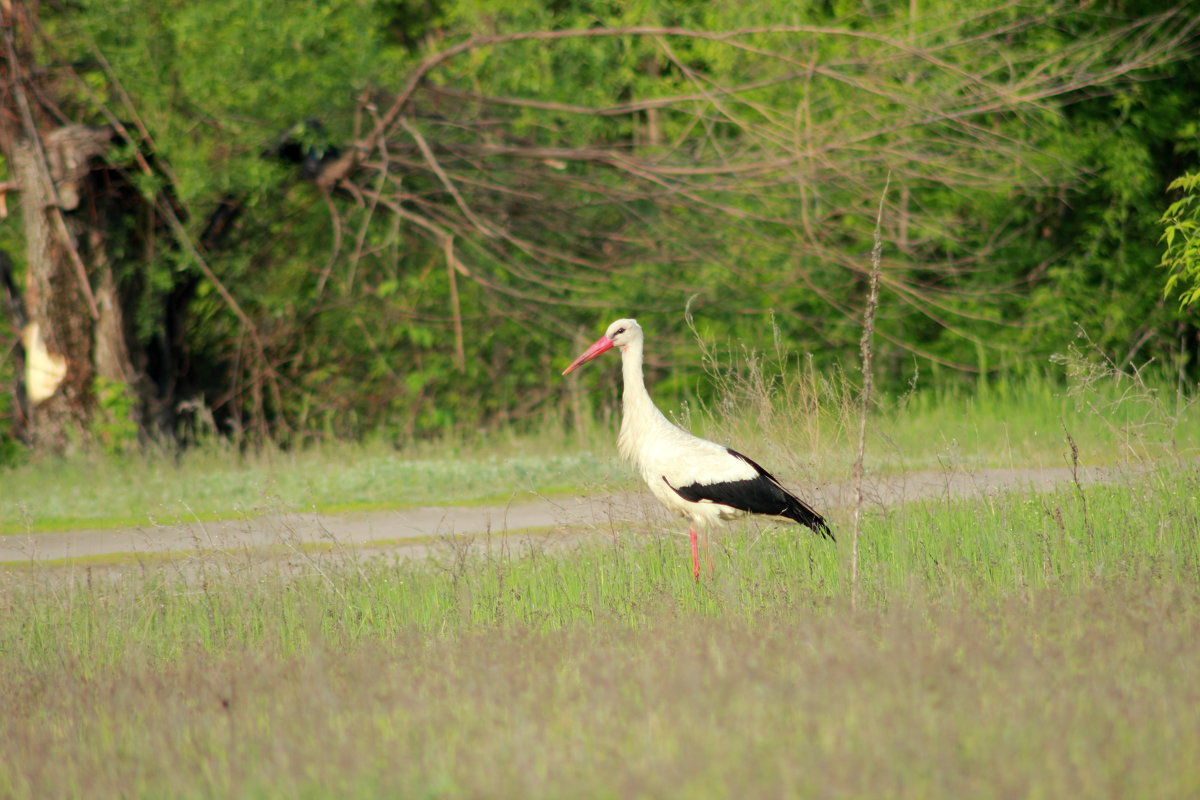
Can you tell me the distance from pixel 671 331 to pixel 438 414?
356 cm

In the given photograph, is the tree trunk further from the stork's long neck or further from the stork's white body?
the stork's white body

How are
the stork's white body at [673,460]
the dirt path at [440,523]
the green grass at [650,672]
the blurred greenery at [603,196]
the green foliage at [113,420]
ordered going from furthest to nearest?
the green foliage at [113,420] → the blurred greenery at [603,196] → the dirt path at [440,523] → the stork's white body at [673,460] → the green grass at [650,672]

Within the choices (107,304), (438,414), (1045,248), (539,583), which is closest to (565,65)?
(438,414)

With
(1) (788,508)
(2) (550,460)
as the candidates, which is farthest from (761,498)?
(2) (550,460)

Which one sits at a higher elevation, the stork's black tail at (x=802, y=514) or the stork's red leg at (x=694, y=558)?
the stork's black tail at (x=802, y=514)

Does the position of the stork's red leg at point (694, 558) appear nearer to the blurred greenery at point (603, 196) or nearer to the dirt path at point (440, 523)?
the dirt path at point (440, 523)

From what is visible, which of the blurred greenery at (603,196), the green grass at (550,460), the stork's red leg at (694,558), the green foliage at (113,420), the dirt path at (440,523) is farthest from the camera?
the green foliage at (113,420)

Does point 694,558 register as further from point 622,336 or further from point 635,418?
point 622,336

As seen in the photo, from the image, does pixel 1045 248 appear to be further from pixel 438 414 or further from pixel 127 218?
pixel 127 218

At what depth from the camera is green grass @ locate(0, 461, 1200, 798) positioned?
363cm

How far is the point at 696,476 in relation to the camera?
24.6ft

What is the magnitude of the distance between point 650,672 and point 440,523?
16.0ft

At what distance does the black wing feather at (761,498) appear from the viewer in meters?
7.23

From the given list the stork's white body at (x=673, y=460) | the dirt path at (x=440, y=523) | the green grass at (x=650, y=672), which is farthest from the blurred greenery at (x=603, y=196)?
the green grass at (x=650, y=672)
